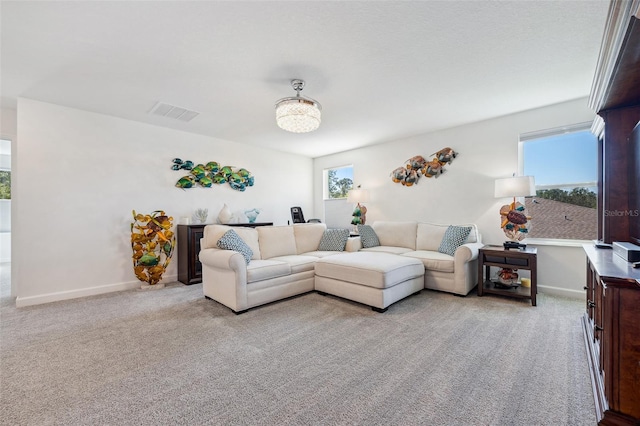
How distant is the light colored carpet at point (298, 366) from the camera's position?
1426mm

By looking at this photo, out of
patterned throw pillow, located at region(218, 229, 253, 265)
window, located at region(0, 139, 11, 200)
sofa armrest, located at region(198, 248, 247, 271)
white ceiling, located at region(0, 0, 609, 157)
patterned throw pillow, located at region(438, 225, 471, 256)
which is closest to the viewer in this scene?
white ceiling, located at region(0, 0, 609, 157)

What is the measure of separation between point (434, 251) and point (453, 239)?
425 millimetres

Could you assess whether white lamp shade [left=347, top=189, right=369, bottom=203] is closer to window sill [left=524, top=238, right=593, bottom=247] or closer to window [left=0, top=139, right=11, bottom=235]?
window sill [left=524, top=238, right=593, bottom=247]

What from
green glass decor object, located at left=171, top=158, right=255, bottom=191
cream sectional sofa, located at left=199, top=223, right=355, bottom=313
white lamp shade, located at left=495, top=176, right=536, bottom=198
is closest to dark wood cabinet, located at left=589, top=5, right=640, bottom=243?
white lamp shade, located at left=495, top=176, right=536, bottom=198

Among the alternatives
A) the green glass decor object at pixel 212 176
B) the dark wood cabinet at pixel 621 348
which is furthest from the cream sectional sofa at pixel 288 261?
the dark wood cabinet at pixel 621 348

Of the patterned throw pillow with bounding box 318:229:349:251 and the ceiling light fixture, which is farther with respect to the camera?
the patterned throw pillow with bounding box 318:229:349:251

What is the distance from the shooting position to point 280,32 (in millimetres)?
2021

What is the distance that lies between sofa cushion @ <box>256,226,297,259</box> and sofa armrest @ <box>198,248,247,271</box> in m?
0.71

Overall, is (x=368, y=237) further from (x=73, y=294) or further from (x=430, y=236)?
(x=73, y=294)

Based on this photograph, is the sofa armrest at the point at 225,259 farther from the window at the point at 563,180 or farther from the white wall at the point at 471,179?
the window at the point at 563,180

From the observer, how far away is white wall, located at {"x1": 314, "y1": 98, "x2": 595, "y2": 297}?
11.1 feet

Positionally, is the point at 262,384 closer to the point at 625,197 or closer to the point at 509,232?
the point at 625,197

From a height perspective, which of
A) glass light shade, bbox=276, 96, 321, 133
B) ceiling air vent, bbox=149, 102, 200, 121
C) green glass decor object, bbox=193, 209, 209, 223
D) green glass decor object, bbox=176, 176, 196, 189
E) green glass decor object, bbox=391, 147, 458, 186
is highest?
ceiling air vent, bbox=149, 102, 200, 121

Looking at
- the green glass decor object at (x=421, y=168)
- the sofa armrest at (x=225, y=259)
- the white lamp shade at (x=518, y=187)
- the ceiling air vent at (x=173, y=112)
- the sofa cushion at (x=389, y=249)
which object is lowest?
the sofa cushion at (x=389, y=249)
